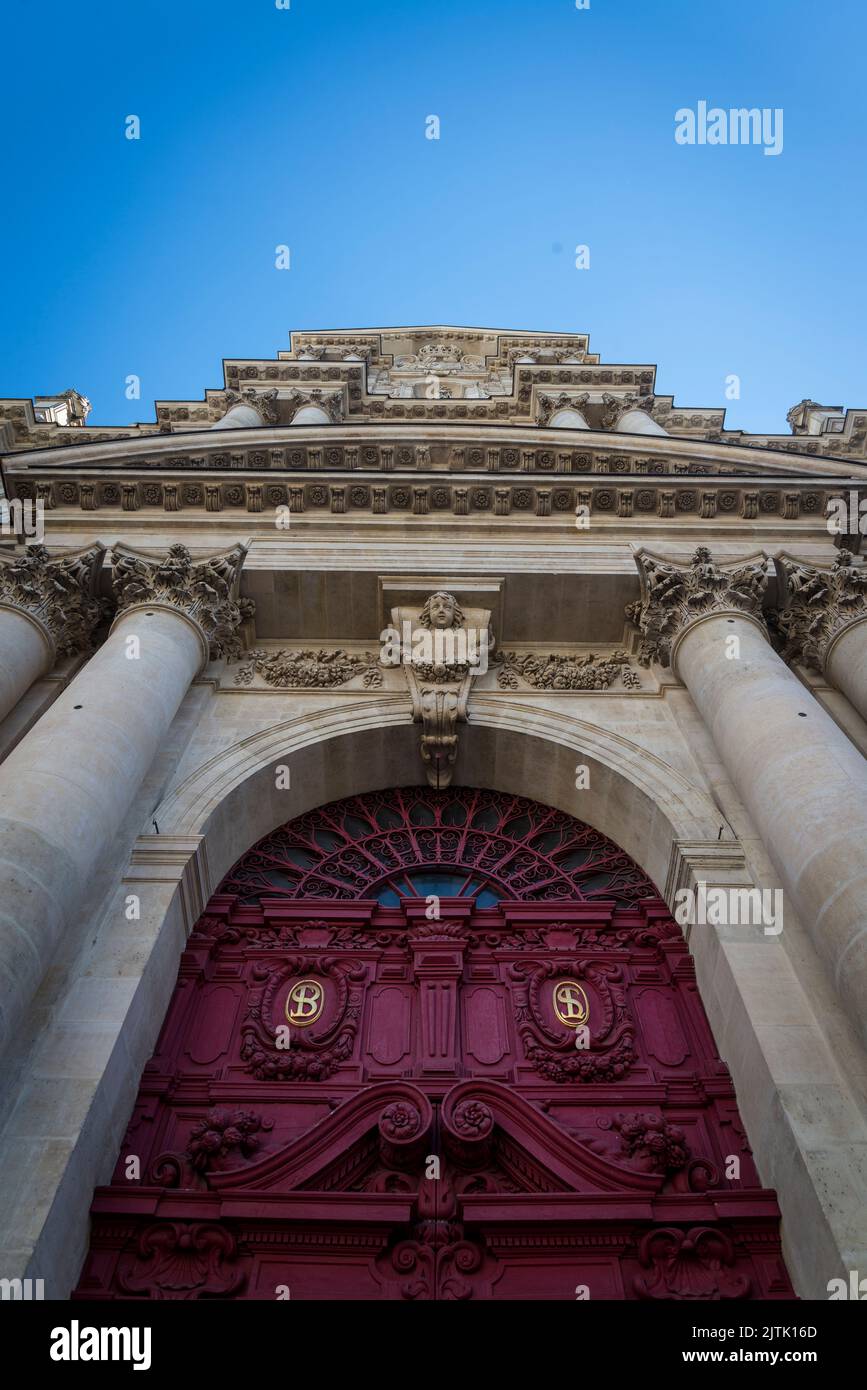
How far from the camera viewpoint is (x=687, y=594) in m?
12.8

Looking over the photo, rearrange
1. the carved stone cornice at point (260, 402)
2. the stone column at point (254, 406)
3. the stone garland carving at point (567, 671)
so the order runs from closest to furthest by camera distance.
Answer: the stone garland carving at point (567, 671)
the stone column at point (254, 406)
the carved stone cornice at point (260, 402)

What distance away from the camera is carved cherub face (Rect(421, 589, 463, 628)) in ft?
43.5

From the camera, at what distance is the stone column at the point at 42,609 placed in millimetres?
11539

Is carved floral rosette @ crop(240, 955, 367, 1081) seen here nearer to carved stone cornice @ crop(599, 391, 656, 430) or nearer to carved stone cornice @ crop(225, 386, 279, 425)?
carved stone cornice @ crop(225, 386, 279, 425)

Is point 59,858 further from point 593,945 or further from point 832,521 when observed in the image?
point 832,521

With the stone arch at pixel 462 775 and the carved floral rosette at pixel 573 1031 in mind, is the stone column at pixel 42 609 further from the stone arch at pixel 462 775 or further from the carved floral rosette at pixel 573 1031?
the carved floral rosette at pixel 573 1031

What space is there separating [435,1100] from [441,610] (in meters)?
7.07

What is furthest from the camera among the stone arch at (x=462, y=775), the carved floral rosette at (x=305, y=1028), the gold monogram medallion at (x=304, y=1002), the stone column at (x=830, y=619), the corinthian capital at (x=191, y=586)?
the corinthian capital at (x=191, y=586)

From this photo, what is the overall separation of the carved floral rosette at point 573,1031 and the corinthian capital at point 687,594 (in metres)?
5.01

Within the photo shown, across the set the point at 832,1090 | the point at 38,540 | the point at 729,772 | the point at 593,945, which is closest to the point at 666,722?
the point at 729,772

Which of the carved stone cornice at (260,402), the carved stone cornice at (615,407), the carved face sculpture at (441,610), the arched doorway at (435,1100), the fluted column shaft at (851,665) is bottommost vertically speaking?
the arched doorway at (435,1100)

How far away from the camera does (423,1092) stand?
8.32 m

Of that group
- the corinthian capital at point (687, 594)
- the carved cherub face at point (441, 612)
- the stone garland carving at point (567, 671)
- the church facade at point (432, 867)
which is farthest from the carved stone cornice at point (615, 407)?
the carved cherub face at point (441, 612)

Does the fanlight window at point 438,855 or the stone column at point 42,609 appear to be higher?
the stone column at point 42,609
